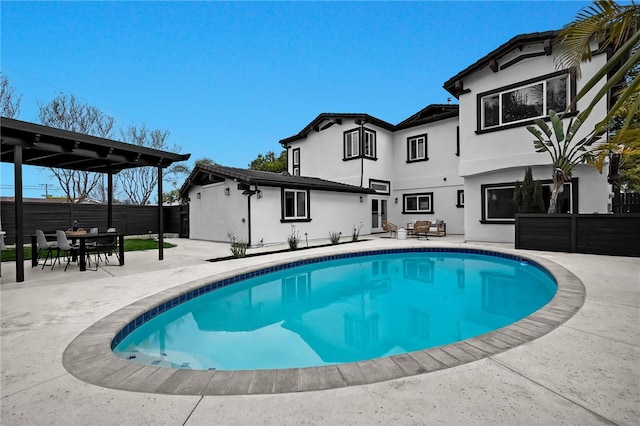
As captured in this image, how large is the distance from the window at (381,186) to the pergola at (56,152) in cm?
1175

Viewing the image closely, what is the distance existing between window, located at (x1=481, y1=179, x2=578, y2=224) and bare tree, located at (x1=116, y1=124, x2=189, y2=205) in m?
26.7

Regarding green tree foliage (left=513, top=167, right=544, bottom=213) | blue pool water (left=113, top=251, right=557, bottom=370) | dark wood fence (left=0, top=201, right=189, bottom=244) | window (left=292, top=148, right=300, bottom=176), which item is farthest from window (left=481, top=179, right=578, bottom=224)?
dark wood fence (left=0, top=201, right=189, bottom=244)

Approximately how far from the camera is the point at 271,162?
3123 centimetres

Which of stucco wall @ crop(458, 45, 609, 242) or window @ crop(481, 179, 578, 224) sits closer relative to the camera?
stucco wall @ crop(458, 45, 609, 242)

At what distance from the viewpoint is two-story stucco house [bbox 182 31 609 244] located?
11.1m

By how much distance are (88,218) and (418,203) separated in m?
18.4

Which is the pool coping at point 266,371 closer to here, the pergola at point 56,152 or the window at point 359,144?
the pergola at point 56,152

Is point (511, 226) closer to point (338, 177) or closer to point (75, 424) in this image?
point (338, 177)

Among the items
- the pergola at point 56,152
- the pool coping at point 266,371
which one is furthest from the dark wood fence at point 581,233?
the pergola at point 56,152

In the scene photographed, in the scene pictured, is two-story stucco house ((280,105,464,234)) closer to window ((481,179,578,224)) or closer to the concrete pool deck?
window ((481,179,578,224))

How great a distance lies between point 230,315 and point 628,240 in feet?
34.8

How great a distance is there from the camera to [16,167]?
19.8 feet

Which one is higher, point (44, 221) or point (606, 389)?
point (44, 221)

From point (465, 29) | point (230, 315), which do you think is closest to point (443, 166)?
point (465, 29)
